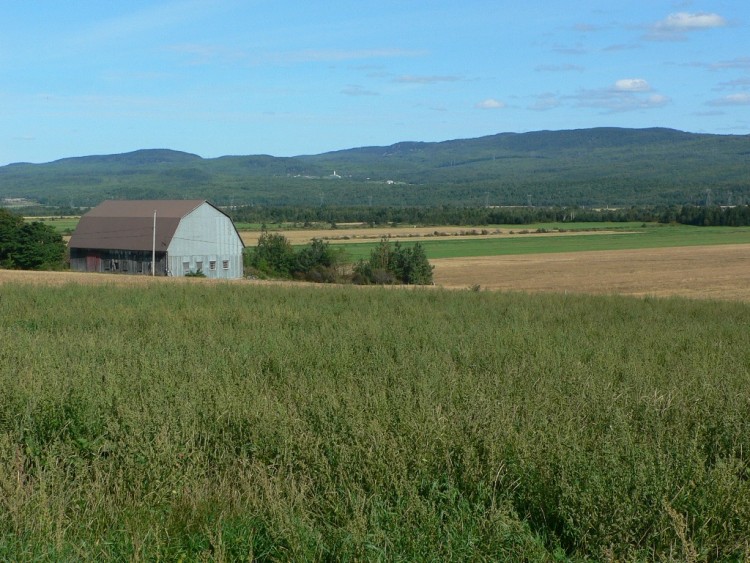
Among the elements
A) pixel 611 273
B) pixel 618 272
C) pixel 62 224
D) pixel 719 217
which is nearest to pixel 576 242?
pixel 719 217

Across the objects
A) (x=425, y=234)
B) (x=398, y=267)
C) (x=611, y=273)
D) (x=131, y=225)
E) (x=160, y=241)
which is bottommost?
(x=611, y=273)

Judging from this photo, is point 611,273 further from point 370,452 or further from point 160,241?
point 370,452

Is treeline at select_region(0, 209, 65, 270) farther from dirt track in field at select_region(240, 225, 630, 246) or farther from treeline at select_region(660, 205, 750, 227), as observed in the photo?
treeline at select_region(660, 205, 750, 227)

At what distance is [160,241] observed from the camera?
174ft

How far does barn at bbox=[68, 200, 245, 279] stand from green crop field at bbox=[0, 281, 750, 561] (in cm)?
4266

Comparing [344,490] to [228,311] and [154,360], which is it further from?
[228,311]

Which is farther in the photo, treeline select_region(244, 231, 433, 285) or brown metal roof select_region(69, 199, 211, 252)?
brown metal roof select_region(69, 199, 211, 252)

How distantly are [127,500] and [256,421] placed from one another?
1.32m

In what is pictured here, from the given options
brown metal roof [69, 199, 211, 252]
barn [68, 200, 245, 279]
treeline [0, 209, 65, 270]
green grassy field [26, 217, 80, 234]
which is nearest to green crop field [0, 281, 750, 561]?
barn [68, 200, 245, 279]

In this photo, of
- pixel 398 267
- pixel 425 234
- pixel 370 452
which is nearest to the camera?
pixel 370 452

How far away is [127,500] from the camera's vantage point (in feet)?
19.7

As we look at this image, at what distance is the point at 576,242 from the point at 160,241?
157 ft

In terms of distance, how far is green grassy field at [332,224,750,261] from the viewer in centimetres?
7788

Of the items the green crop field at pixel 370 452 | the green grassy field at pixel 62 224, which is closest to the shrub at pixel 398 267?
the green grassy field at pixel 62 224
